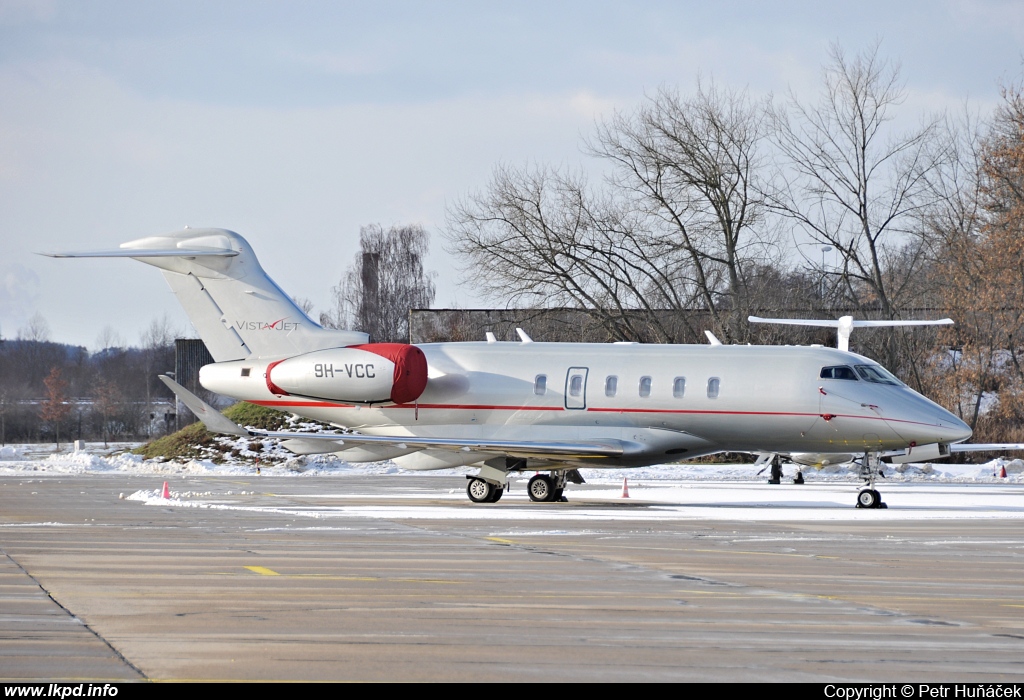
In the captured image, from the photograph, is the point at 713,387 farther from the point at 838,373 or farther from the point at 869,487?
the point at 869,487

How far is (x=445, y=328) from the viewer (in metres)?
55.0

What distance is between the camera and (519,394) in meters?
23.6

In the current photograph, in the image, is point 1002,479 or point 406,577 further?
point 1002,479

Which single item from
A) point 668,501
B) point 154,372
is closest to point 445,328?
point 668,501

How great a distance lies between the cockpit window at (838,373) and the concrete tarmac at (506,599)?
4.12 metres

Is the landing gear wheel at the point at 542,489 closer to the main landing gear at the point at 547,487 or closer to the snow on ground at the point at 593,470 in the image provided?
the main landing gear at the point at 547,487

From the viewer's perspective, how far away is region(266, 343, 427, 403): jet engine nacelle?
23.3 meters

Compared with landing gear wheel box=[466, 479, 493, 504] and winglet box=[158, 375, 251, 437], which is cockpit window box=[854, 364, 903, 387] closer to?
landing gear wheel box=[466, 479, 493, 504]

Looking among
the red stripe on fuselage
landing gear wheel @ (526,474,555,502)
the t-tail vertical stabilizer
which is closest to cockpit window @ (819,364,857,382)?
the red stripe on fuselage

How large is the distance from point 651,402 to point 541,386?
2.18 m

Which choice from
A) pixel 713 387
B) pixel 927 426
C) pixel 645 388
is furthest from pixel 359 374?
pixel 927 426

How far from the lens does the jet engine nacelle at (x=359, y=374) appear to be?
76.4 feet
